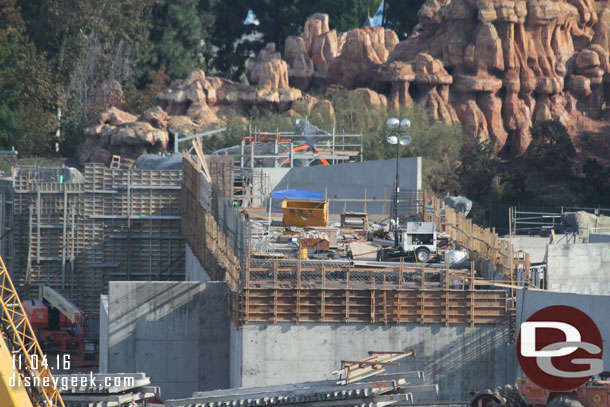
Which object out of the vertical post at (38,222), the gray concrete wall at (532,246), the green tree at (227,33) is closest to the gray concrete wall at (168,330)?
the gray concrete wall at (532,246)

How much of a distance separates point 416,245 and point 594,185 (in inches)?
1472

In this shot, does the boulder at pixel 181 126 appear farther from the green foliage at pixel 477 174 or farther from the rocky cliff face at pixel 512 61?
the green foliage at pixel 477 174

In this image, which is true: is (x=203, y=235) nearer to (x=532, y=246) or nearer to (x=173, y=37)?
(x=532, y=246)

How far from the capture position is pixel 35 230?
162 feet

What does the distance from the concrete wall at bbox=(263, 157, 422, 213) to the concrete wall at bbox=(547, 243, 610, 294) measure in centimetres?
1597

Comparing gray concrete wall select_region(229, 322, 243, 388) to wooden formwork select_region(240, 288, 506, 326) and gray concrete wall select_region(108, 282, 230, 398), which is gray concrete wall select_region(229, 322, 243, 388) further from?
wooden formwork select_region(240, 288, 506, 326)

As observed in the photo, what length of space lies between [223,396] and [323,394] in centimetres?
266

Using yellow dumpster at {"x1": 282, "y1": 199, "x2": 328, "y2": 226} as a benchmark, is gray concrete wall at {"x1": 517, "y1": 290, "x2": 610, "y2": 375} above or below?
below

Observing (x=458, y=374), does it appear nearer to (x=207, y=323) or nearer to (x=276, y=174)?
(x=207, y=323)

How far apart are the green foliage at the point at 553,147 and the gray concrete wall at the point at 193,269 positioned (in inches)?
1292

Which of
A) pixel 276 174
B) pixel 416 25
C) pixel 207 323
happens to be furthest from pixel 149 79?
pixel 207 323

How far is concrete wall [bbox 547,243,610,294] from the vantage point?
105 feet

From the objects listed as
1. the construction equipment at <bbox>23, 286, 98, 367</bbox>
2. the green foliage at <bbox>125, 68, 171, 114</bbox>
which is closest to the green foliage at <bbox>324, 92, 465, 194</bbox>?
the green foliage at <bbox>125, 68, 171, 114</bbox>

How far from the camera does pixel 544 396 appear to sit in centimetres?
2386
